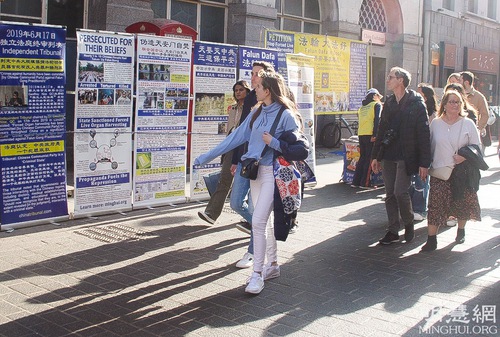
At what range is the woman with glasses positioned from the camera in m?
6.92

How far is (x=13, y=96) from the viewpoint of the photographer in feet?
24.0

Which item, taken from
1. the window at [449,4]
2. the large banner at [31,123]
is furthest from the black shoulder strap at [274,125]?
the window at [449,4]

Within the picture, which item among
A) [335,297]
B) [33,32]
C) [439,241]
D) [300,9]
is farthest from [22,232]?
[300,9]

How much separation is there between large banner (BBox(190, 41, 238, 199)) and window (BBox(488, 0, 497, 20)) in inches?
847

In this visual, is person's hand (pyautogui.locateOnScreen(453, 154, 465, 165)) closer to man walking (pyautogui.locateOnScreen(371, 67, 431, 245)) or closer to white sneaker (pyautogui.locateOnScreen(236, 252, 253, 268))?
man walking (pyautogui.locateOnScreen(371, 67, 431, 245))

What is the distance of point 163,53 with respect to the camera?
885 cm

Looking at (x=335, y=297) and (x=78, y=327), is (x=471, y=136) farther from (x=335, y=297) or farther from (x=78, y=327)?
(x=78, y=327)

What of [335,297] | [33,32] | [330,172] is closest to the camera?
[335,297]

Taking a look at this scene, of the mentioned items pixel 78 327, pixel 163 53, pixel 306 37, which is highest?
pixel 306 37

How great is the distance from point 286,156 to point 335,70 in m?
9.56

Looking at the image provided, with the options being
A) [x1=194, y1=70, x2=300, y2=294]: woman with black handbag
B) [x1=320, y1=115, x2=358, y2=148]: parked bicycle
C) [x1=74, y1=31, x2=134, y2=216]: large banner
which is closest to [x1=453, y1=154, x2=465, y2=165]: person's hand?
[x1=194, y1=70, x2=300, y2=294]: woman with black handbag

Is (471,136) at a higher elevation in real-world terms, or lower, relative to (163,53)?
lower

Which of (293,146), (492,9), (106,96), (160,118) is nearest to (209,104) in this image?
(160,118)

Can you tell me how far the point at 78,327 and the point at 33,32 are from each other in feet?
13.3
